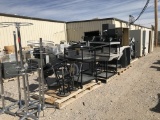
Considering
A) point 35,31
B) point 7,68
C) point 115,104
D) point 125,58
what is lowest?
point 115,104

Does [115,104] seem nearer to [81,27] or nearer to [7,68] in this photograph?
[7,68]

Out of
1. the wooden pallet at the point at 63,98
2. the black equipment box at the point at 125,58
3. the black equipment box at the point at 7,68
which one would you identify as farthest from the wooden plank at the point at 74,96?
the black equipment box at the point at 7,68

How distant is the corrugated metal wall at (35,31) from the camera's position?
10.1 meters

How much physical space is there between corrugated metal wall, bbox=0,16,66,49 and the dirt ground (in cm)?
506

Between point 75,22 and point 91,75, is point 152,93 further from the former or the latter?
point 75,22

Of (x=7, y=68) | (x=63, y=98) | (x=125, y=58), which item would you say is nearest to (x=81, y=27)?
(x=125, y=58)

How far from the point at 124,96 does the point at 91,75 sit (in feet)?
5.59

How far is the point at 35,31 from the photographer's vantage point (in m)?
12.3

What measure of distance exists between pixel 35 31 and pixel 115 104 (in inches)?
374

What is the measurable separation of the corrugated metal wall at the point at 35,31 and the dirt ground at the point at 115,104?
506 cm

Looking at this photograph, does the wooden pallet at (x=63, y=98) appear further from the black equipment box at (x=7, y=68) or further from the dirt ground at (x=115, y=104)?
the black equipment box at (x=7, y=68)

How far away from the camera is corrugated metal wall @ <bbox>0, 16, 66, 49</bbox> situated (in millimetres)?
10094

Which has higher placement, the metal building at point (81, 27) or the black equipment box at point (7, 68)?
the metal building at point (81, 27)

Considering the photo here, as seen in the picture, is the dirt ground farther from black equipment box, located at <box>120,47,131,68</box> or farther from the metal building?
the metal building
